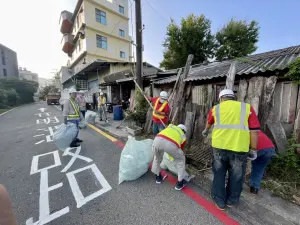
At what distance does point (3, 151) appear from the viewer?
4641mm

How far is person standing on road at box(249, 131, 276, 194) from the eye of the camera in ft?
7.11

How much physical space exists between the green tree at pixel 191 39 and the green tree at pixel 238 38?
1.65 m

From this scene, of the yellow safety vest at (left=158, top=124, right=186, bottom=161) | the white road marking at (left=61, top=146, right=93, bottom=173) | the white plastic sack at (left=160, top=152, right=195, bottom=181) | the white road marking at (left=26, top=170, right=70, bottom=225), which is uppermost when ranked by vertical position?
the yellow safety vest at (left=158, top=124, right=186, bottom=161)

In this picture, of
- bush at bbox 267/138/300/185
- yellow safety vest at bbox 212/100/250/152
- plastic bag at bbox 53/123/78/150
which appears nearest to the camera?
yellow safety vest at bbox 212/100/250/152

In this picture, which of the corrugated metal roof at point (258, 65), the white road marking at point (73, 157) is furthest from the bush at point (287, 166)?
the white road marking at point (73, 157)

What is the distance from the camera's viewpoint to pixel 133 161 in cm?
A: 280

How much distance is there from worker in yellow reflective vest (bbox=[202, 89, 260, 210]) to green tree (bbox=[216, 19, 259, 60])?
59.0 ft

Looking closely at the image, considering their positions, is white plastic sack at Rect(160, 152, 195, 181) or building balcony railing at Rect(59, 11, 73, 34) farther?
building balcony railing at Rect(59, 11, 73, 34)

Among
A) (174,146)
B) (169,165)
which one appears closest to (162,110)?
(169,165)

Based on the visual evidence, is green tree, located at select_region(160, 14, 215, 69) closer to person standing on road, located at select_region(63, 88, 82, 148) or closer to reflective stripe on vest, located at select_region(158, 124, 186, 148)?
person standing on road, located at select_region(63, 88, 82, 148)

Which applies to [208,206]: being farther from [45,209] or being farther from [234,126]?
[45,209]

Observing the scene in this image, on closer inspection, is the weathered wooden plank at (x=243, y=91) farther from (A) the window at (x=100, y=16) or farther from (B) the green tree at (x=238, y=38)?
(A) the window at (x=100, y=16)

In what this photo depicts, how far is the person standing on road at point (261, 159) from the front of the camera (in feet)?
7.11

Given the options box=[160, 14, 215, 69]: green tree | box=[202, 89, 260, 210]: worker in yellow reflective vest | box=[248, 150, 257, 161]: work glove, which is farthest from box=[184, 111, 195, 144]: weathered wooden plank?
box=[160, 14, 215, 69]: green tree
